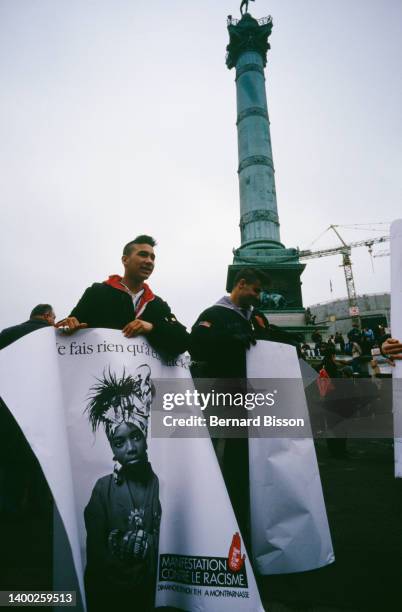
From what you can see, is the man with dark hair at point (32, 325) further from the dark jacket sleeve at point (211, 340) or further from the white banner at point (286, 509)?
the white banner at point (286, 509)

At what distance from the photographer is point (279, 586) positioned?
6.56 ft

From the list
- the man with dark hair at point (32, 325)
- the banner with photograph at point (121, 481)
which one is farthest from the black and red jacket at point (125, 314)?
the man with dark hair at point (32, 325)

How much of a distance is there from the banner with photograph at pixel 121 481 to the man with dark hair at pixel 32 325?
4.77 feet

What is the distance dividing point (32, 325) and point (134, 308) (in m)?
1.58

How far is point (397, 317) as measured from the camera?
208cm

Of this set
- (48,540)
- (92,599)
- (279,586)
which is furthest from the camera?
(48,540)

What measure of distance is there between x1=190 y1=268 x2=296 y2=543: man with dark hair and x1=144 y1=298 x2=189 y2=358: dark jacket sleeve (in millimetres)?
246

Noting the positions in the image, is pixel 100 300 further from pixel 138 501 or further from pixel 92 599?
pixel 92 599

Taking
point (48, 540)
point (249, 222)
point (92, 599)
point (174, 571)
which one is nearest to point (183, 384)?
point (174, 571)

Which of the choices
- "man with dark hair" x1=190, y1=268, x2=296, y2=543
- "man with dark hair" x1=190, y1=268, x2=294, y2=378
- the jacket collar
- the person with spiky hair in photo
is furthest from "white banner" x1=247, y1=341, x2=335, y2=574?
the jacket collar

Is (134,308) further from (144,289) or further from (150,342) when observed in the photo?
(150,342)

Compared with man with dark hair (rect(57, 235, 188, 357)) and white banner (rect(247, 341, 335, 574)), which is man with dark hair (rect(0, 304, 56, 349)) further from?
white banner (rect(247, 341, 335, 574))

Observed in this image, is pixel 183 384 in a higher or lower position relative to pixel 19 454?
higher

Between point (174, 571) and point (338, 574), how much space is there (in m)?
1.09
